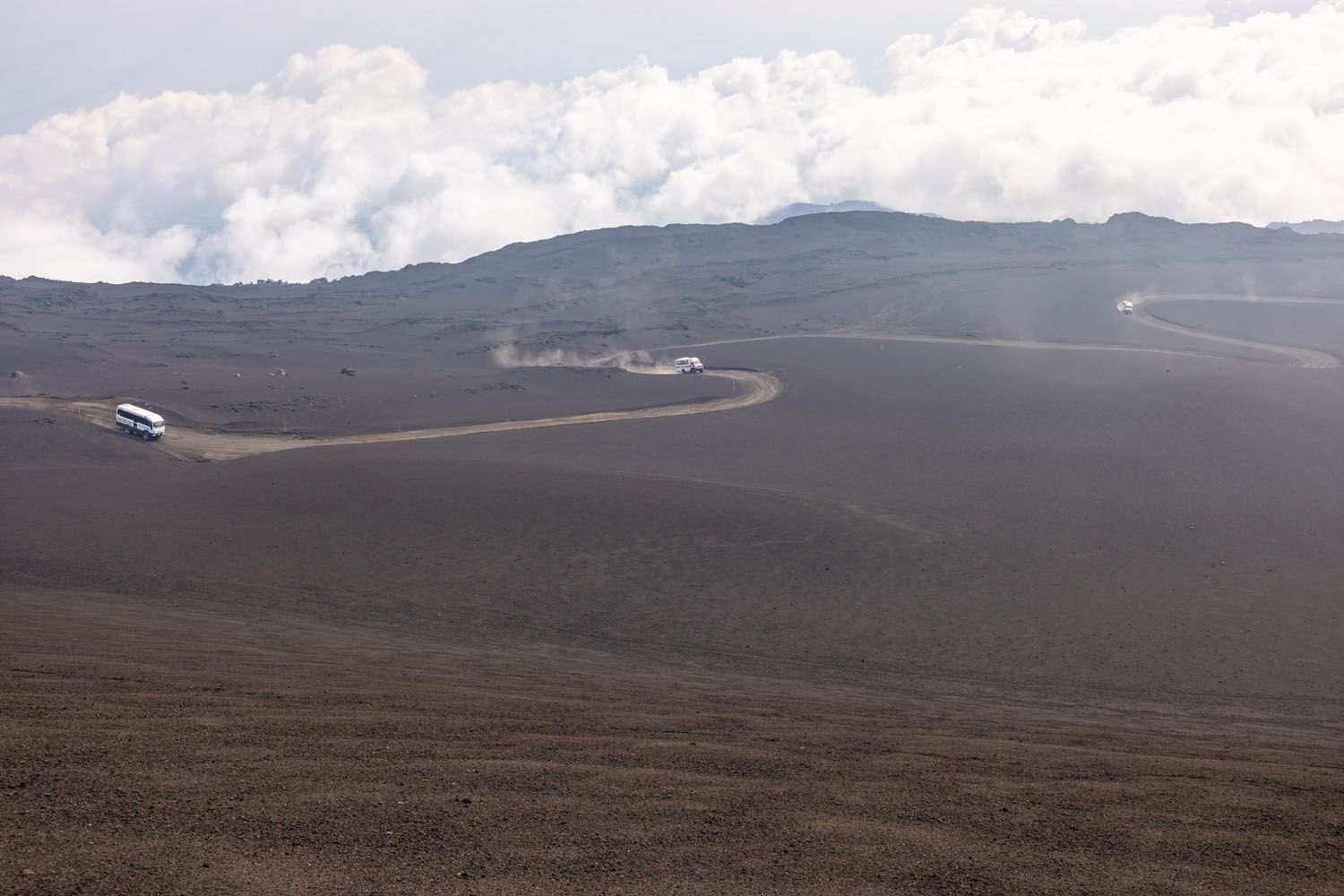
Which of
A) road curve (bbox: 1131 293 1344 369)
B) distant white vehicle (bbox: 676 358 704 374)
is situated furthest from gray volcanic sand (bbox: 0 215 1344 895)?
road curve (bbox: 1131 293 1344 369)

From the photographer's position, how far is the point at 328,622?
21.6m

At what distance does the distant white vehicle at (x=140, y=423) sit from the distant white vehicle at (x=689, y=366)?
124 feet

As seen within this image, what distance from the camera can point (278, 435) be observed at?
53.4 m

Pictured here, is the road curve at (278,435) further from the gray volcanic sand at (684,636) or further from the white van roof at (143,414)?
the gray volcanic sand at (684,636)

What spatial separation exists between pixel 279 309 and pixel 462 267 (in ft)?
176

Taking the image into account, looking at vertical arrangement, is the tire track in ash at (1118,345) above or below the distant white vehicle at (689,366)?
above

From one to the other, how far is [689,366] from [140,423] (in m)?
39.5

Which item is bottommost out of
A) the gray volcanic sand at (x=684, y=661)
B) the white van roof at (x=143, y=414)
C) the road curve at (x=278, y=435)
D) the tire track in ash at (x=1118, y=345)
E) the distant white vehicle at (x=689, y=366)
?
the gray volcanic sand at (x=684, y=661)

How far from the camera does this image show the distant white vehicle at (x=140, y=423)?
49.1 meters

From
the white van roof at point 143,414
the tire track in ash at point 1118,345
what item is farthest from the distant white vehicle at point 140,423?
the tire track in ash at point 1118,345

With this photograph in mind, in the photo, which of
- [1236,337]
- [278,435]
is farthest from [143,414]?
[1236,337]

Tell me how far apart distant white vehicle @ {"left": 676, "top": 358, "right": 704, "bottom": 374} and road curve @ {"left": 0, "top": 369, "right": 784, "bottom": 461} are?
1240cm

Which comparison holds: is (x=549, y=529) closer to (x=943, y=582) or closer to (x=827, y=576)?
(x=827, y=576)

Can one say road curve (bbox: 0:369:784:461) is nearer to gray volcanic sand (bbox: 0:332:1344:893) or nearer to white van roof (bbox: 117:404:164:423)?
white van roof (bbox: 117:404:164:423)
